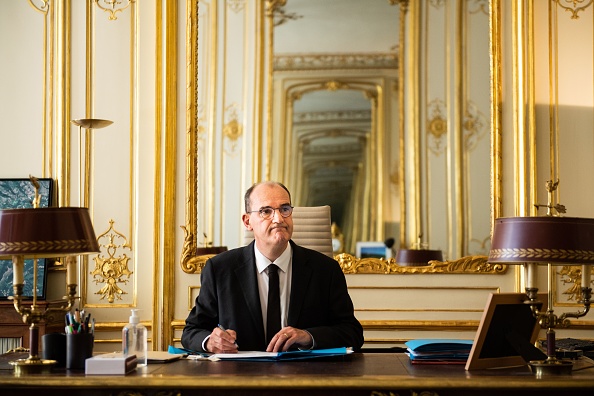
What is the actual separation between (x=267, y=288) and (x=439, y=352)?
33.9 inches

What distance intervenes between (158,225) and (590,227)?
2844 millimetres

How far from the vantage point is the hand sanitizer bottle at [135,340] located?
114 inches

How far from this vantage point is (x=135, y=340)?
2.92m

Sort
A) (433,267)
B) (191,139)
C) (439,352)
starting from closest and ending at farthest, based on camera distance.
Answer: (439,352)
(433,267)
(191,139)

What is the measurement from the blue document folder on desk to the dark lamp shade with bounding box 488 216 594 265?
2.32 ft

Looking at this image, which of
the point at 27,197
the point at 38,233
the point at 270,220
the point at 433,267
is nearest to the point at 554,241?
the point at 270,220

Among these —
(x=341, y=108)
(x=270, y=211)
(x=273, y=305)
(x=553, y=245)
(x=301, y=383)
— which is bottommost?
(x=301, y=383)

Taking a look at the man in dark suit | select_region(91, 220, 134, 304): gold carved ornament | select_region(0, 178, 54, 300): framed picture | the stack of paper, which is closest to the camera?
the stack of paper

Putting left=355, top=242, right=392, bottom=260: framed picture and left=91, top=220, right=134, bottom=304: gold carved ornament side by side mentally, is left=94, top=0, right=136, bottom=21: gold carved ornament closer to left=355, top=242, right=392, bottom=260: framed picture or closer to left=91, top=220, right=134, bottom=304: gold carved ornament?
left=91, top=220, right=134, bottom=304: gold carved ornament

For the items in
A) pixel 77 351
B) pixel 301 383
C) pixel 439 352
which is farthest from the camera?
pixel 439 352

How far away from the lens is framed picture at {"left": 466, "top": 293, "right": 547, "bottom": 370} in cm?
283

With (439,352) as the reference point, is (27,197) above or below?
above

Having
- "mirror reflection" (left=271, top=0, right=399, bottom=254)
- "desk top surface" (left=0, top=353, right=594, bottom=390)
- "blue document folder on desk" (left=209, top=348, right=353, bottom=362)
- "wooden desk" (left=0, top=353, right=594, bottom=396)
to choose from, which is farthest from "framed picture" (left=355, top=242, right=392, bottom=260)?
"wooden desk" (left=0, top=353, right=594, bottom=396)

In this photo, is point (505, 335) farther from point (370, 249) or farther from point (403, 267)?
point (370, 249)
